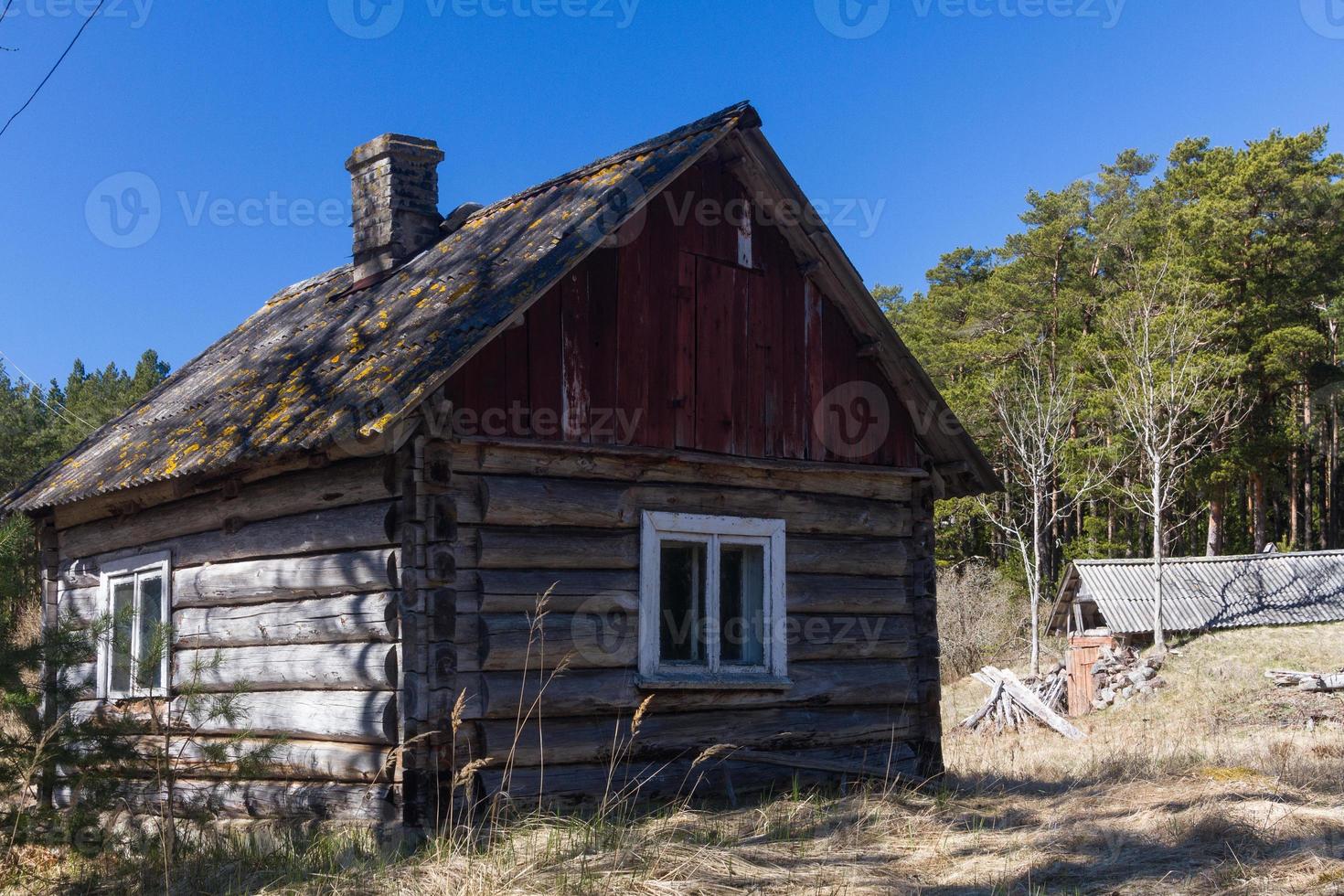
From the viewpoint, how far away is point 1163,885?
277 inches

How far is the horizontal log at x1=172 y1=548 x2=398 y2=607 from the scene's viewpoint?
8.85 metres

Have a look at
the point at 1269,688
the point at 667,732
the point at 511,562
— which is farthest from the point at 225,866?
the point at 1269,688

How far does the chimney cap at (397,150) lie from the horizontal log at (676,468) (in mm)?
4518

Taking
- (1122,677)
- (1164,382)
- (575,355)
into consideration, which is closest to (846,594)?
(575,355)

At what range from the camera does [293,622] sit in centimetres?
959

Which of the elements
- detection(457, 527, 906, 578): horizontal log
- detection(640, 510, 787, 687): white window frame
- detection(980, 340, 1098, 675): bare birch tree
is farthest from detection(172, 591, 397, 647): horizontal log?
detection(980, 340, 1098, 675): bare birch tree

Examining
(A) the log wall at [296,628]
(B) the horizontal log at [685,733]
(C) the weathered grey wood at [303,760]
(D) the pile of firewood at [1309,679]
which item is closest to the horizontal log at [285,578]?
(A) the log wall at [296,628]

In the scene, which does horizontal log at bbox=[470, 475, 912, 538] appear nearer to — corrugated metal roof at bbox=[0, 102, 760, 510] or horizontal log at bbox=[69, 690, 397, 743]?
corrugated metal roof at bbox=[0, 102, 760, 510]

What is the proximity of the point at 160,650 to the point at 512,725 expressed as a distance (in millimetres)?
2433

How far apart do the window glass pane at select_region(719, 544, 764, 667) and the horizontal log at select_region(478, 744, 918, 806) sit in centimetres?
82

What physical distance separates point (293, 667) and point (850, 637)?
4589 millimetres

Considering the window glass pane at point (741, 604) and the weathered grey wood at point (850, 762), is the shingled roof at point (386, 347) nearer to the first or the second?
the window glass pane at point (741, 604)

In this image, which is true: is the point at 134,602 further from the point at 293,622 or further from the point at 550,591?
the point at 550,591

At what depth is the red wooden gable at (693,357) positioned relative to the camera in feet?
30.5
